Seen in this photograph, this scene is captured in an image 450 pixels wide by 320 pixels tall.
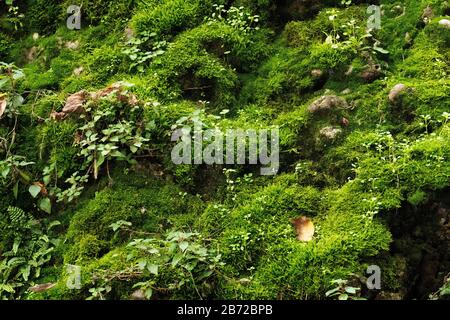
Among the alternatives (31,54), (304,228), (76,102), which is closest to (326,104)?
(304,228)

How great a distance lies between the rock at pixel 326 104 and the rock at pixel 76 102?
2189 mm

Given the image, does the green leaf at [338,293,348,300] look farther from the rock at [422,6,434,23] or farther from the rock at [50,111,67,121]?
the rock at [422,6,434,23]

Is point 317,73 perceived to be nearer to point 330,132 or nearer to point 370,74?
point 370,74

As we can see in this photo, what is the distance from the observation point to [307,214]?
5.04 metres

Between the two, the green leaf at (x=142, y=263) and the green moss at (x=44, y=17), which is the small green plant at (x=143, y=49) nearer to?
the green moss at (x=44, y=17)

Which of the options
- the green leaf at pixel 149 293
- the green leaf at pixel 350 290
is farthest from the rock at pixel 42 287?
the green leaf at pixel 350 290

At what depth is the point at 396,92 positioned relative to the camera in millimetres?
5602

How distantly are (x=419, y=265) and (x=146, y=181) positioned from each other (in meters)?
2.48

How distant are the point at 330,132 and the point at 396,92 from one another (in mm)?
742

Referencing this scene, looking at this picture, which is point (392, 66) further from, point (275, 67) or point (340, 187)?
point (340, 187)

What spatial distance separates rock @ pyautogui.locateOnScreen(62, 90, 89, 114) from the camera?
5746mm

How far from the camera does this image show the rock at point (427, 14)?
20.4 ft
